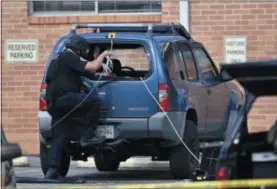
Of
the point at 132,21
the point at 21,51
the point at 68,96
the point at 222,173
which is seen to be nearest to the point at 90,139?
the point at 68,96

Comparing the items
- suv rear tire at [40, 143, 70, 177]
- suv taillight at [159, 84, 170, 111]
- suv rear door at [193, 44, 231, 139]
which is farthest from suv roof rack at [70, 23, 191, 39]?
suv rear tire at [40, 143, 70, 177]

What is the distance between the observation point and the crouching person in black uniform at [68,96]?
1122cm

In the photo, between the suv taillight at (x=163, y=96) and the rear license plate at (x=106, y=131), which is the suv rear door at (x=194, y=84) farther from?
the rear license plate at (x=106, y=131)

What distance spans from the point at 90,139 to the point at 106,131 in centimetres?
23

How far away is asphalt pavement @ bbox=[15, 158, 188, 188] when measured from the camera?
1179 cm

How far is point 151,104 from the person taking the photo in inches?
442

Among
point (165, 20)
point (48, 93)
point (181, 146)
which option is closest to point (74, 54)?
point (48, 93)

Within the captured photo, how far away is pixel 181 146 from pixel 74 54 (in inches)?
73.5

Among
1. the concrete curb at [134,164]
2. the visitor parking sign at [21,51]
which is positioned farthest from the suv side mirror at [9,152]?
the visitor parking sign at [21,51]

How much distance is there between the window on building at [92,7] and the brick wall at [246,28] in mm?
874

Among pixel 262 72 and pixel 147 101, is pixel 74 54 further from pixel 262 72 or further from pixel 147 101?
pixel 262 72

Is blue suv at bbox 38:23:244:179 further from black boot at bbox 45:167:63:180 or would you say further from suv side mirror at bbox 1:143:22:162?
suv side mirror at bbox 1:143:22:162

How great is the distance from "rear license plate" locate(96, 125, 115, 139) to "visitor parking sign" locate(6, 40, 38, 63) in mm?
5124

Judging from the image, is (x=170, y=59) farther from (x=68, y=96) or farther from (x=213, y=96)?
(x=68, y=96)
